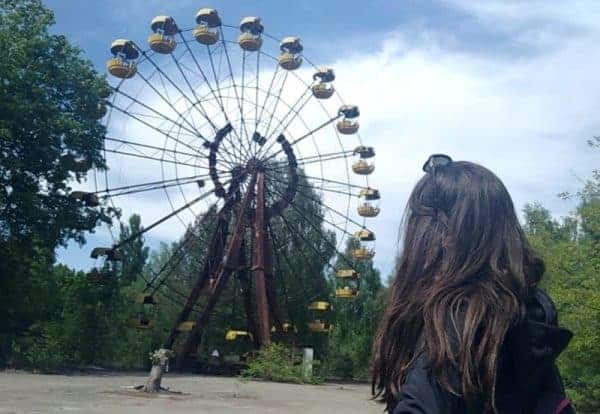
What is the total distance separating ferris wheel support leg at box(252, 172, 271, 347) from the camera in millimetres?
31047

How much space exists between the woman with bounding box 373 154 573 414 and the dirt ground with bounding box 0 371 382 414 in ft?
35.0

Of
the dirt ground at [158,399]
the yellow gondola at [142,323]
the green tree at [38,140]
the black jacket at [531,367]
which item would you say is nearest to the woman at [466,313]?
the black jacket at [531,367]

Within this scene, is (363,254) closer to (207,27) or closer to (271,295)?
(271,295)

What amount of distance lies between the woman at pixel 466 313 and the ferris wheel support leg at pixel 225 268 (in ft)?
98.9

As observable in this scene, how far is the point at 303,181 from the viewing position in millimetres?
46031

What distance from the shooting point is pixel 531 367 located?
1.41 m

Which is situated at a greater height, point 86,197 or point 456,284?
point 86,197

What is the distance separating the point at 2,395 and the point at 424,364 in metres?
16.2

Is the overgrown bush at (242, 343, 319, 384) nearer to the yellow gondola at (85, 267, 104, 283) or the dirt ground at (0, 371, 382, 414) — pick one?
the dirt ground at (0, 371, 382, 414)

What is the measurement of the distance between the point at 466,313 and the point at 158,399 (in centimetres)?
1695

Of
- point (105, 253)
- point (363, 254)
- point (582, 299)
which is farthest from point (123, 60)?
point (582, 299)

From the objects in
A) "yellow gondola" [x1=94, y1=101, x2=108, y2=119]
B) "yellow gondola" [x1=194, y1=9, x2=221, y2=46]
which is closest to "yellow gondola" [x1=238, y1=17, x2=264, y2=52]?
"yellow gondola" [x1=194, y1=9, x2=221, y2=46]

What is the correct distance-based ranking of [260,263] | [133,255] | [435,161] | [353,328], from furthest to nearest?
1. [133,255]
2. [353,328]
3. [260,263]
4. [435,161]

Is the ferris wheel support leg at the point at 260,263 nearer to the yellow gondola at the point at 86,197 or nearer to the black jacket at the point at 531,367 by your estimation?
the yellow gondola at the point at 86,197
